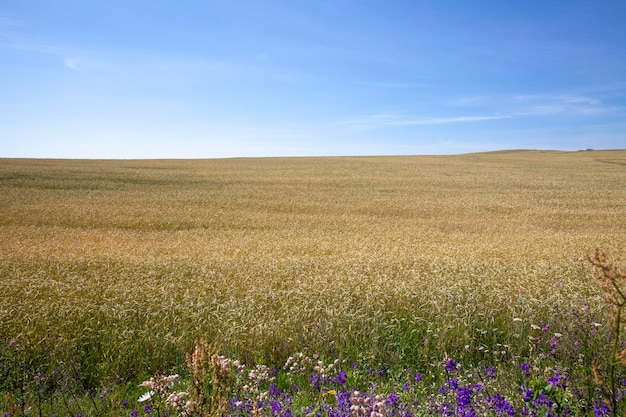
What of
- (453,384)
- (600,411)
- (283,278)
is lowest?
(283,278)

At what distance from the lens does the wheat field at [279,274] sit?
5.51 meters

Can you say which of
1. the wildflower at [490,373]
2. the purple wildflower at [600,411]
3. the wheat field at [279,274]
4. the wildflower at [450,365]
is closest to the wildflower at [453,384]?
the wildflower at [450,365]

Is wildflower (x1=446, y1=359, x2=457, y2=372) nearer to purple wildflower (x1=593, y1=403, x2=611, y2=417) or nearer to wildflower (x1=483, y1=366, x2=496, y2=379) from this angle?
wildflower (x1=483, y1=366, x2=496, y2=379)

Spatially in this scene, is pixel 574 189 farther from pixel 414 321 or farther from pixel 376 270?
pixel 414 321

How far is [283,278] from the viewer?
8.23 meters

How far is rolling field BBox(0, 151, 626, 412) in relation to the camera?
546cm

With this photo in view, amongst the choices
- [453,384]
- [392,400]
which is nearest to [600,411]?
[453,384]

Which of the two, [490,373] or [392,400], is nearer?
[392,400]

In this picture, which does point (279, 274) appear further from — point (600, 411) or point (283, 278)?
point (600, 411)

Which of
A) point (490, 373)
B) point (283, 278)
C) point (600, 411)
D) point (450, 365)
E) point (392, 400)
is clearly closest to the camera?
point (600, 411)

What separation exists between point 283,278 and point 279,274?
0.59 ft

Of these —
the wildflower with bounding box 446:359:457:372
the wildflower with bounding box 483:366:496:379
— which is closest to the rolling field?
the wildflower with bounding box 446:359:457:372

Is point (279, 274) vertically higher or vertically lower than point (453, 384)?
lower

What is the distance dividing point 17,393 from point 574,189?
3368 centimetres
